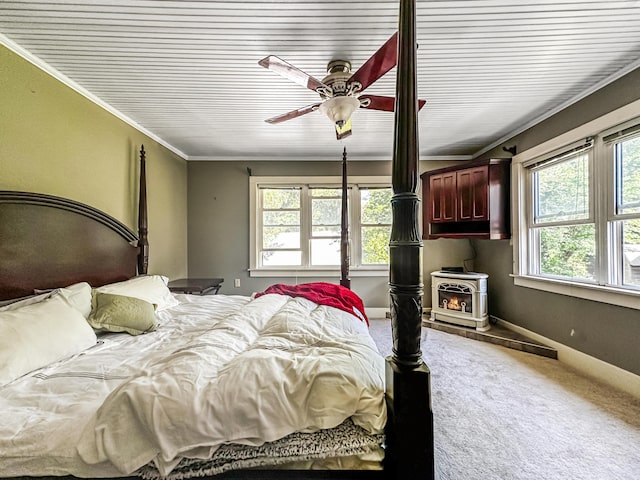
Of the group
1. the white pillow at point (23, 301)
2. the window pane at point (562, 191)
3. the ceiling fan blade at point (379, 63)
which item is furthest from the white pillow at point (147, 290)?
the window pane at point (562, 191)

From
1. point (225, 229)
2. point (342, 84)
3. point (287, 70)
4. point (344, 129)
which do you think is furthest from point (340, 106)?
point (225, 229)

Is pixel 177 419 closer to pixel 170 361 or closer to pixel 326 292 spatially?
pixel 170 361

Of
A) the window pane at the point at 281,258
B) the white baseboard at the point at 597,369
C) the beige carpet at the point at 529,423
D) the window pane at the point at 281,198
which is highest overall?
the window pane at the point at 281,198

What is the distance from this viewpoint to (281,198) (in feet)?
15.1

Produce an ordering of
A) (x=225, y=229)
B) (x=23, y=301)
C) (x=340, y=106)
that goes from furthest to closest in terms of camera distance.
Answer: (x=225, y=229) → (x=340, y=106) → (x=23, y=301)

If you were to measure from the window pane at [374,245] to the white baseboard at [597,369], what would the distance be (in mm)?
2203

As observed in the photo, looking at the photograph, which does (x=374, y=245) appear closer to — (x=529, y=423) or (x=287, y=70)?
(x=529, y=423)

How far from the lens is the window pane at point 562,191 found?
2.78 m

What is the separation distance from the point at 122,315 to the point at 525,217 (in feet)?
13.8

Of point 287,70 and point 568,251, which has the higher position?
point 287,70

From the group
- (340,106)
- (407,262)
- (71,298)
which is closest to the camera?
(407,262)

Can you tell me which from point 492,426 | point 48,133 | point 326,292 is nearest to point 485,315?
point 492,426

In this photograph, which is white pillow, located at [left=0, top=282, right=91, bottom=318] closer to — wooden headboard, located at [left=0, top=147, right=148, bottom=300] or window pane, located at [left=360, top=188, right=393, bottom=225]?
wooden headboard, located at [left=0, top=147, right=148, bottom=300]

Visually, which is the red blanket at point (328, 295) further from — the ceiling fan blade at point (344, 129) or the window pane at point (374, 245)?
the window pane at point (374, 245)
